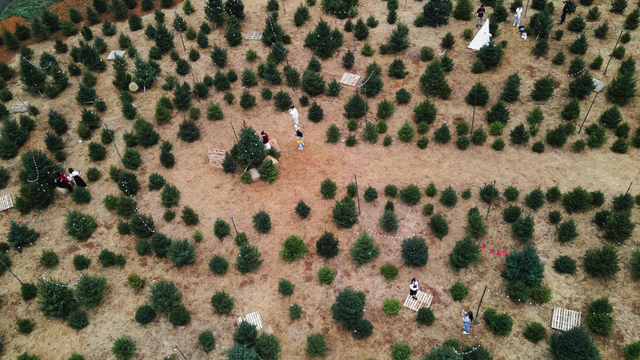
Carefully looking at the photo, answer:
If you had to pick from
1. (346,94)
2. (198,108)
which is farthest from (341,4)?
(198,108)

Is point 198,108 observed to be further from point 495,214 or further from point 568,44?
point 568,44

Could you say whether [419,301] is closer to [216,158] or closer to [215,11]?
[216,158]

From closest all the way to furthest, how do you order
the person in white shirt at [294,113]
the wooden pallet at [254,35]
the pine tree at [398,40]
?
1. the person in white shirt at [294,113]
2. the pine tree at [398,40]
3. the wooden pallet at [254,35]

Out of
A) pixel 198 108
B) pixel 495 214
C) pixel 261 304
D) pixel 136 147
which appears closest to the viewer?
pixel 261 304

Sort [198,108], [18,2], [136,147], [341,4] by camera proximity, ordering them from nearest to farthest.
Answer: [136,147]
[198,108]
[341,4]
[18,2]

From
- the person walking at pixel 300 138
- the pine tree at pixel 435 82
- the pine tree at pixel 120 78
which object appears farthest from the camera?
the pine tree at pixel 120 78

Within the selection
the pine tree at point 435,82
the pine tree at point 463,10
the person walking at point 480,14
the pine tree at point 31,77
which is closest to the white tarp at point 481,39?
the person walking at point 480,14

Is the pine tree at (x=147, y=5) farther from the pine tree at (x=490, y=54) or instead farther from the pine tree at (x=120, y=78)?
the pine tree at (x=490, y=54)
